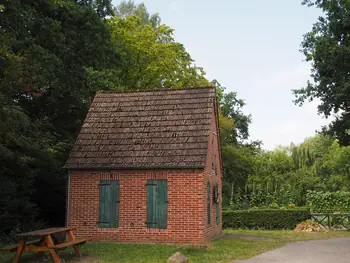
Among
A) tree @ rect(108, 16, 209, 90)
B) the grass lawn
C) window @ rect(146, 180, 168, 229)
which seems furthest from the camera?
tree @ rect(108, 16, 209, 90)

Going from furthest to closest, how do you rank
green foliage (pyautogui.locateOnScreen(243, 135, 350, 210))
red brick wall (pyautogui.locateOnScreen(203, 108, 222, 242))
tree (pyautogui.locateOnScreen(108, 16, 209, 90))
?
green foliage (pyautogui.locateOnScreen(243, 135, 350, 210))
tree (pyautogui.locateOnScreen(108, 16, 209, 90))
red brick wall (pyautogui.locateOnScreen(203, 108, 222, 242))

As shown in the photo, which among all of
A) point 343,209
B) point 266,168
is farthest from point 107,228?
point 266,168

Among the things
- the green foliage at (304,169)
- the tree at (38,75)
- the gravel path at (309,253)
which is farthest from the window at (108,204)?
the green foliage at (304,169)

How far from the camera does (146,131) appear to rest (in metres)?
18.6

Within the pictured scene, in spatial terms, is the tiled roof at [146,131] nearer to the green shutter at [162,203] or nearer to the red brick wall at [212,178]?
the green shutter at [162,203]

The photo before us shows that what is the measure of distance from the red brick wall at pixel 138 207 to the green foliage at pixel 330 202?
53.3 ft

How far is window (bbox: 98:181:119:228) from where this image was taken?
17438 millimetres

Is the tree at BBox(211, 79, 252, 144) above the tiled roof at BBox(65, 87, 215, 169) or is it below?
above

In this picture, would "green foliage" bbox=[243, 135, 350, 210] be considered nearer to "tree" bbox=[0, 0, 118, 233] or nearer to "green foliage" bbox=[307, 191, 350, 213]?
"green foliage" bbox=[307, 191, 350, 213]

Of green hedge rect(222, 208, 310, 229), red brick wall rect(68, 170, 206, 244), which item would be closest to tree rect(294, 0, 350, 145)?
green hedge rect(222, 208, 310, 229)

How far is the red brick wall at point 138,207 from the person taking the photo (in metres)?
16.6

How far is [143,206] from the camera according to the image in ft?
56.4

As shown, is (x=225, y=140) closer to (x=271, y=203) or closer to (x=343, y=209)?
(x=271, y=203)

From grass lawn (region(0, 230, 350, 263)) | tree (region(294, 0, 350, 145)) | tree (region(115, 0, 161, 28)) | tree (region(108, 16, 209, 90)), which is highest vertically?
tree (region(115, 0, 161, 28))
